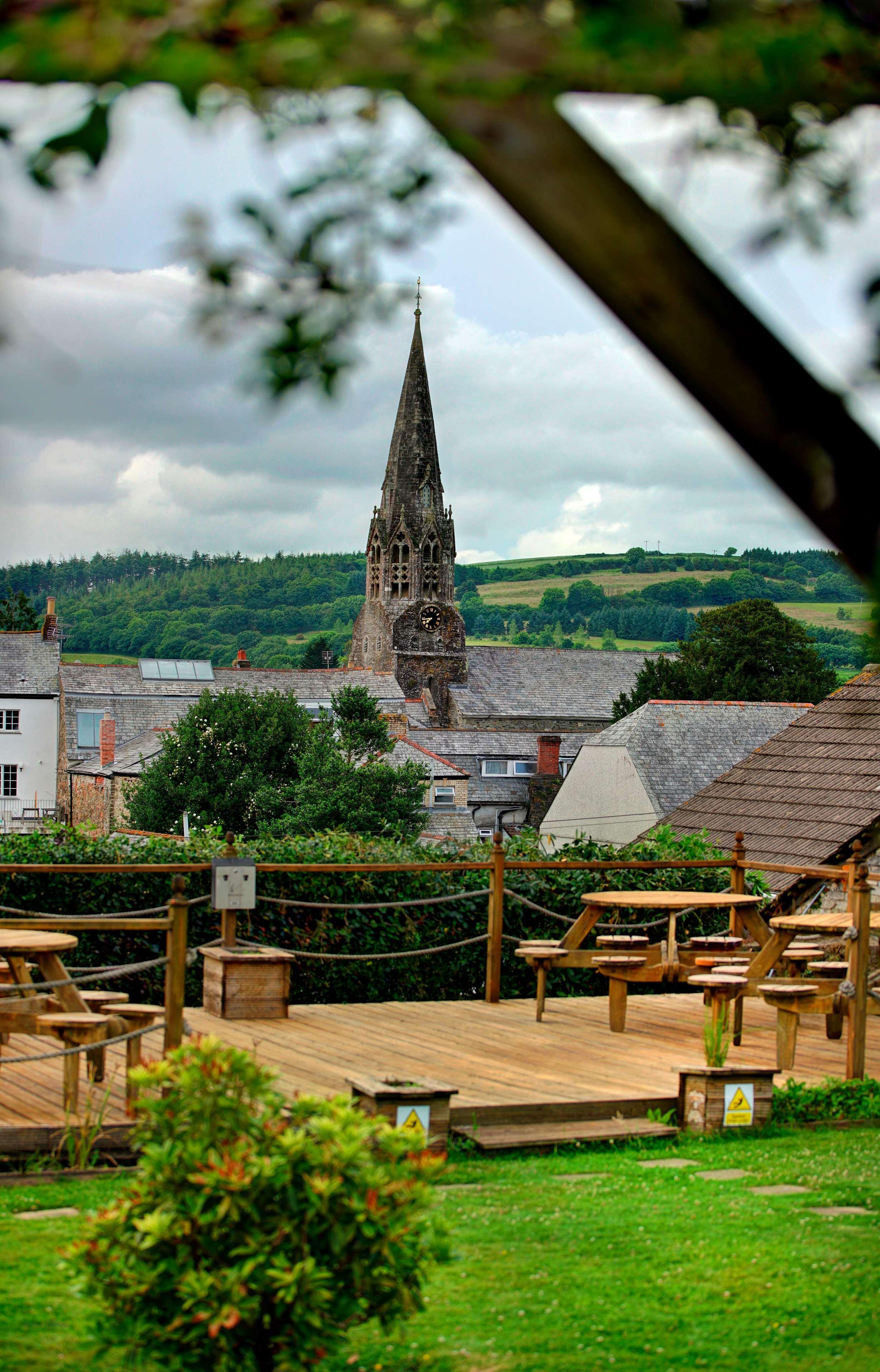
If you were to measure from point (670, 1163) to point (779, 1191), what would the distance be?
2.16 ft

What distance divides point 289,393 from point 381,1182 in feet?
7.12

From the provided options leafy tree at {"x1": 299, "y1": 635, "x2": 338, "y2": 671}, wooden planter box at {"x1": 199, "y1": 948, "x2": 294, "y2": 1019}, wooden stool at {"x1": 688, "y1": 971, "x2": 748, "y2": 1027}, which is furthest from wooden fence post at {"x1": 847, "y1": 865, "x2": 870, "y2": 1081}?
leafy tree at {"x1": 299, "y1": 635, "x2": 338, "y2": 671}

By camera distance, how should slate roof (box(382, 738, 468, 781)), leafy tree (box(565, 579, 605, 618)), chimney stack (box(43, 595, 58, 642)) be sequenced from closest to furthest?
slate roof (box(382, 738, 468, 781)) < chimney stack (box(43, 595, 58, 642)) < leafy tree (box(565, 579, 605, 618))

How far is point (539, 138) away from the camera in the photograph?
1828 mm

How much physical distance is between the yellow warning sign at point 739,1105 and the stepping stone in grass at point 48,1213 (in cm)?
337

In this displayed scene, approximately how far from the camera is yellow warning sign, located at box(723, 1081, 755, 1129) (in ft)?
23.0

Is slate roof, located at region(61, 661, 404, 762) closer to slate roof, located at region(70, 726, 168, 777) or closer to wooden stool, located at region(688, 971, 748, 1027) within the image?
slate roof, located at region(70, 726, 168, 777)

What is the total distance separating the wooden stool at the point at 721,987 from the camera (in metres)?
7.89

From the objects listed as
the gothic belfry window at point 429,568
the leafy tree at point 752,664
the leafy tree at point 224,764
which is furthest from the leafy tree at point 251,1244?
the gothic belfry window at point 429,568

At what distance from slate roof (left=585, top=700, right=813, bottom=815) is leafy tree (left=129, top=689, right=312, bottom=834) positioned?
10.8 metres

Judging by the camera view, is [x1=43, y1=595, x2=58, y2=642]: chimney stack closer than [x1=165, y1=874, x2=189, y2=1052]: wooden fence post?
No

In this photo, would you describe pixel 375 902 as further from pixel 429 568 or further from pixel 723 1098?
pixel 429 568

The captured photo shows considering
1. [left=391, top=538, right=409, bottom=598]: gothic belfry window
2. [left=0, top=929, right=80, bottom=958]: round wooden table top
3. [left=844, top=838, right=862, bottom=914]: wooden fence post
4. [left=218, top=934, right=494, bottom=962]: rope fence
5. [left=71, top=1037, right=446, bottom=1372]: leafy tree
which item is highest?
[left=391, top=538, right=409, bottom=598]: gothic belfry window

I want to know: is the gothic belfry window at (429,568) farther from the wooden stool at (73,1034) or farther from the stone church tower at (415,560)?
the wooden stool at (73,1034)
